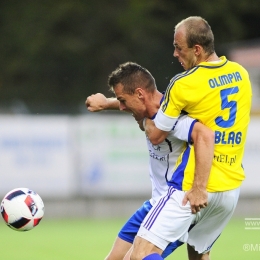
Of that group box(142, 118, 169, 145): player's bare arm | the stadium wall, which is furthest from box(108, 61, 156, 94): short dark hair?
the stadium wall

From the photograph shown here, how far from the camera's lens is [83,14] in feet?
97.8

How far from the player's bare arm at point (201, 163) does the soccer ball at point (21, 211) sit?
1680 mm

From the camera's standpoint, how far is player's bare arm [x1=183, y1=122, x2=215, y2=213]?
5590 mm

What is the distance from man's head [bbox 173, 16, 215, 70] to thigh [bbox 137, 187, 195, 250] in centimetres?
103

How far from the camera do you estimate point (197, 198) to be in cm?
565

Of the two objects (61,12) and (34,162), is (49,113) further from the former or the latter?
(61,12)

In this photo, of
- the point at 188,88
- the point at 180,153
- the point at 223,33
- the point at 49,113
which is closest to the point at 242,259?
the point at 180,153

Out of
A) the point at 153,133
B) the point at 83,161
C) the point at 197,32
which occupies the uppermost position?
the point at 197,32

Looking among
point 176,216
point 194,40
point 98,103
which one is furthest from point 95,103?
point 176,216

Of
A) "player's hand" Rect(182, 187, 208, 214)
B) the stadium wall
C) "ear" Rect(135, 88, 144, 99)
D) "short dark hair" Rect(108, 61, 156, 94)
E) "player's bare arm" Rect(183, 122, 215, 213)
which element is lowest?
the stadium wall

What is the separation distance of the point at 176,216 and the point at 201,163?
45cm

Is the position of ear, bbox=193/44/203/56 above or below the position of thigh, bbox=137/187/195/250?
above

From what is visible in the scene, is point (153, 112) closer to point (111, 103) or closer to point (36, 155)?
point (111, 103)

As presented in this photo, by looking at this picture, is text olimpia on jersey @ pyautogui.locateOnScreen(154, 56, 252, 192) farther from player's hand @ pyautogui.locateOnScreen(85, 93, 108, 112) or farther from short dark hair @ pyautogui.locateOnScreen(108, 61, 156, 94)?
player's hand @ pyautogui.locateOnScreen(85, 93, 108, 112)
